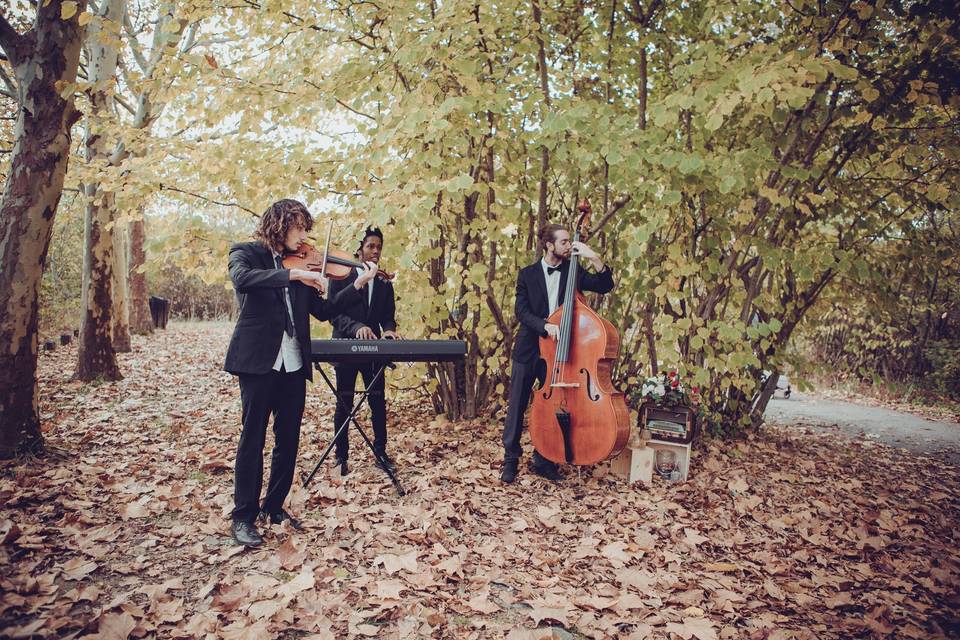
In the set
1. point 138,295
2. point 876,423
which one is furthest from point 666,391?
point 138,295

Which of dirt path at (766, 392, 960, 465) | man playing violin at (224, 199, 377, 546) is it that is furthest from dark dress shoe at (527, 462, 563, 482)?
dirt path at (766, 392, 960, 465)

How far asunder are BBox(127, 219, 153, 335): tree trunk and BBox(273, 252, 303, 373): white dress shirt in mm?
11542

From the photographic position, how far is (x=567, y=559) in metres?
3.04

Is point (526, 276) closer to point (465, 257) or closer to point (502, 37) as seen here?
point (465, 257)

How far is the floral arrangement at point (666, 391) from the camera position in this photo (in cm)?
455

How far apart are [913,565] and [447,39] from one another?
14.8ft

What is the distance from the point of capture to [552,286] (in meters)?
4.14

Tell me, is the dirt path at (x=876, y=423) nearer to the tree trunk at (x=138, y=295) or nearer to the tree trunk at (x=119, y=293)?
the tree trunk at (x=119, y=293)

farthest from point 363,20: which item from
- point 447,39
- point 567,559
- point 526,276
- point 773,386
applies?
point 773,386

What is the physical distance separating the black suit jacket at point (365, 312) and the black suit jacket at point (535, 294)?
3.25ft

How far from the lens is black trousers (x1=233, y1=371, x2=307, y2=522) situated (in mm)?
2887

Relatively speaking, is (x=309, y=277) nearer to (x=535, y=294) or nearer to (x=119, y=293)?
(x=535, y=294)

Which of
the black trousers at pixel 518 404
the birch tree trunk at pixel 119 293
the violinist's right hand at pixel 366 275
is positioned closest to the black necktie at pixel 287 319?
the violinist's right hand at pixel 366 275

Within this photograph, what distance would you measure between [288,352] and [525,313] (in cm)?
176
